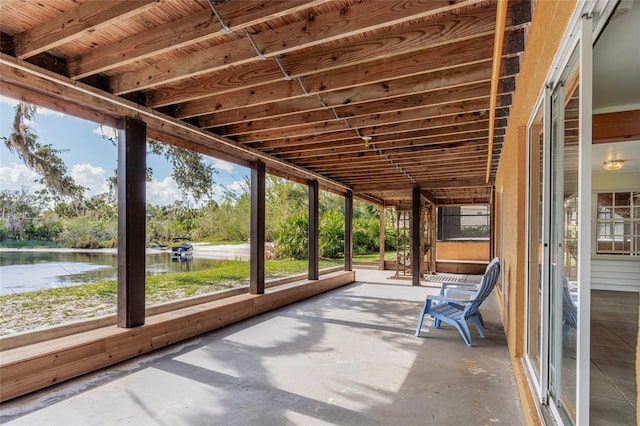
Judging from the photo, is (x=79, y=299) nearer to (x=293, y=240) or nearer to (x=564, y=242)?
(x=564, y=242)

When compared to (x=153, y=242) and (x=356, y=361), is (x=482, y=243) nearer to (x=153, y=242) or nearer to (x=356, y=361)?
(x=356, y=361)

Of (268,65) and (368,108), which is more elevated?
(268,65)

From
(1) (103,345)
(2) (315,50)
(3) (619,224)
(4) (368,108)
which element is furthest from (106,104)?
(3) (619,224)

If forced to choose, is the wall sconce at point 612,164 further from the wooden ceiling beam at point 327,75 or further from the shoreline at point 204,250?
the shoreline at point 204,250

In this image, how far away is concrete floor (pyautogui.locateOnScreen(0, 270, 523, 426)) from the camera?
2461 mm

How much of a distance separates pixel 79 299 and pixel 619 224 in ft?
28.2

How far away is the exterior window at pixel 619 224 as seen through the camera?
644cm

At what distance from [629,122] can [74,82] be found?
561 centimetres

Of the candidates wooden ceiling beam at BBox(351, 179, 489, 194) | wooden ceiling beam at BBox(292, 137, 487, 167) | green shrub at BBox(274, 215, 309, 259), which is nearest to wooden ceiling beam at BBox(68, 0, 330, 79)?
wooden ceiling beam at BBox(292, 137, 487, 167)

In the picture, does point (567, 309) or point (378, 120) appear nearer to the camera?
point (567, 309)

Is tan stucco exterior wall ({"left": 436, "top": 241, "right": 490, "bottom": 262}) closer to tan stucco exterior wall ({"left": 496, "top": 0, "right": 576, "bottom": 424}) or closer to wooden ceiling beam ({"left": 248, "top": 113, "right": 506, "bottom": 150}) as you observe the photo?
wooden ceiling beam ({"left": 248, "top": 113, "right": 506, "bottom": 150})

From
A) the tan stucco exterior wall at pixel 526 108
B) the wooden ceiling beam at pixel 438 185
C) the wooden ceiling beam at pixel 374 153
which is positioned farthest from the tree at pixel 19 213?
the wooden ceiling beam at pixel 438 185

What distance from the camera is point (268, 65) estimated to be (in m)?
3.12

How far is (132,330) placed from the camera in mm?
3574
